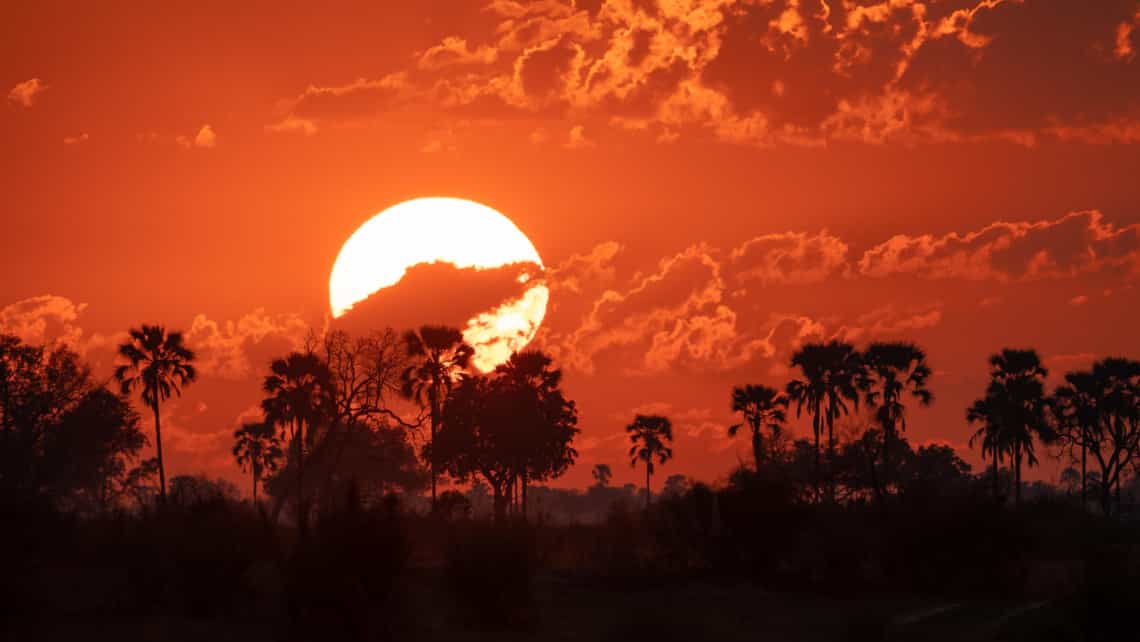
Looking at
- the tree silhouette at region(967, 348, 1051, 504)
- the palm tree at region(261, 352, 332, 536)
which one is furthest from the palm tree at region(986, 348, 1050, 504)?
the palm tree at region(261, 352, 332, 536)

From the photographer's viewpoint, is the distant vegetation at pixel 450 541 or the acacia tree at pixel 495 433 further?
the acacia tree at pixel 495 433

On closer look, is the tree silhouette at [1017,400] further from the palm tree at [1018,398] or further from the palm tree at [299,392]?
the palm tree at [299,392]

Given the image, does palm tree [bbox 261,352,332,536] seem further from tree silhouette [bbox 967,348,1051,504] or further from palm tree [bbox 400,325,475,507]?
tree silhouette [bbox 967,348,1051,504]

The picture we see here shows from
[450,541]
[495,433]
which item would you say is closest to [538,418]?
[495,433]

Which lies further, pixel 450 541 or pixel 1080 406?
pixel 1080 406

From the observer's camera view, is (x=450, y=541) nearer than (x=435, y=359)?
Yes

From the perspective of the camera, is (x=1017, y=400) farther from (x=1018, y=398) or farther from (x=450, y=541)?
(x=450, y=541)

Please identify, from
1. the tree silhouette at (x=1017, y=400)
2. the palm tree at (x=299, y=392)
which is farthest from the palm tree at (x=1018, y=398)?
the palm tree at (x=299, y=392)

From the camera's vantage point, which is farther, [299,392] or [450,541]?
[299,392]

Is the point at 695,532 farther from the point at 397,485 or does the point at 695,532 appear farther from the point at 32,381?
the point at 397,485

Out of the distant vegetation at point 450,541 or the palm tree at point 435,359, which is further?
the palm tree at point 435,359

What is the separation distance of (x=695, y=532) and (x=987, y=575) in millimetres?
8496

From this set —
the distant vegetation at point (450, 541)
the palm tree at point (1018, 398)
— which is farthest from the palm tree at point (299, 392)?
the palm tree at point (1018, 398)

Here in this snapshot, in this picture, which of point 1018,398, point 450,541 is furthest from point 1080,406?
point 450,541
